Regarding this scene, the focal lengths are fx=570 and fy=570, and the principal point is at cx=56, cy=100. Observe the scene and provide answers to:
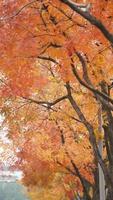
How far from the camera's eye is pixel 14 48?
12508 mm

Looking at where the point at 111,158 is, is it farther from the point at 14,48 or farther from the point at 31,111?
the point at 14,48

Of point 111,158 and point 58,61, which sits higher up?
point 58,61

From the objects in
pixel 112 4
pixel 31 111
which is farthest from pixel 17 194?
pixel 112 4

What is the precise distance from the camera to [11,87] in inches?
591

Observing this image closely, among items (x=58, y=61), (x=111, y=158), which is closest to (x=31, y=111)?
(x=111, y=158)

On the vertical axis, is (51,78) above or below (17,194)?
below

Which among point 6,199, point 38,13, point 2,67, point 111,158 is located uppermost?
point 6,199

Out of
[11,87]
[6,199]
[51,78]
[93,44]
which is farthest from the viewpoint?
[6,199]

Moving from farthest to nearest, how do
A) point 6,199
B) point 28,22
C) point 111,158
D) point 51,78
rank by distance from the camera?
point 6,199 → point 51,78 → point 111,158 → point 28,22

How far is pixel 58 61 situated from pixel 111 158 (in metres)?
4.67

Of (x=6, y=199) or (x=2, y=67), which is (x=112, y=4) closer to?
(x=2, y=67)

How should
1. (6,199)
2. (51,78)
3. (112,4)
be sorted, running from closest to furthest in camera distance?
(112,4)
(51,78)
(6,199)

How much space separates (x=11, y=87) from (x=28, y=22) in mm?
3094

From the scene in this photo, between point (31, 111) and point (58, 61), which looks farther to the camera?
point (31, 111)
